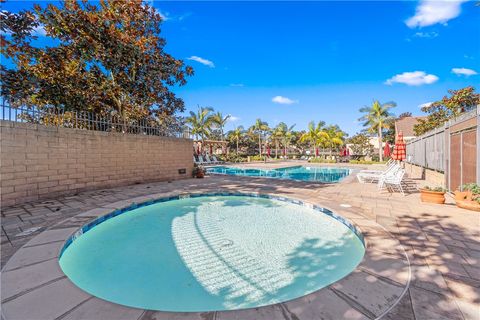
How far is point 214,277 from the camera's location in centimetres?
295

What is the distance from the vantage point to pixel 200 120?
2712 centimetres

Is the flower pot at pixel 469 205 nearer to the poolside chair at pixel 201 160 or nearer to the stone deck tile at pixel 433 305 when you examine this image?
the stone deck tile at pixel 433 305

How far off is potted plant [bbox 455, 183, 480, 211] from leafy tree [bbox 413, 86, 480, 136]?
14.8 meters

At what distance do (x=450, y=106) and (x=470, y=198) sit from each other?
17.3 metres

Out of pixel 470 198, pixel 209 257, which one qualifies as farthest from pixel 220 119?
pixel 209 257

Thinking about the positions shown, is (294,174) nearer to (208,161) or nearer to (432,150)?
(432,150)

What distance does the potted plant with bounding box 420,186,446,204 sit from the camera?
5.40 meters

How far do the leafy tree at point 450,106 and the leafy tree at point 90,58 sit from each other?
2002 cm

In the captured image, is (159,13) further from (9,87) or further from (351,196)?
(351,196)

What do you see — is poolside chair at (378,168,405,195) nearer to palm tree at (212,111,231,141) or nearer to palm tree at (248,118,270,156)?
palm tree at (212,111,231,141)

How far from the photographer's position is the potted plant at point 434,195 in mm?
5398

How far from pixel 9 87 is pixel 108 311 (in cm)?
1019

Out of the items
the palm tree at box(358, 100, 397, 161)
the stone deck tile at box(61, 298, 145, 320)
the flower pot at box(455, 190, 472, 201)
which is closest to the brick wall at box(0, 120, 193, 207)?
the stone deck tile at box(61, 298, 145, 320)

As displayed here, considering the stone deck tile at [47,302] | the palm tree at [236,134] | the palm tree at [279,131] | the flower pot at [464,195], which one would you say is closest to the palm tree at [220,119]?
the palm tree at [236,134]
